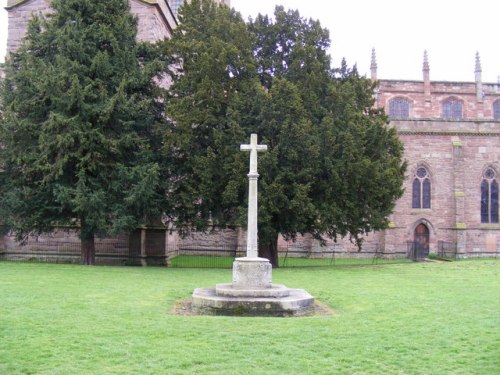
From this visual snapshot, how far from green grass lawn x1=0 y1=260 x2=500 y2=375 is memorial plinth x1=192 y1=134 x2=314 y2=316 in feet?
2.39

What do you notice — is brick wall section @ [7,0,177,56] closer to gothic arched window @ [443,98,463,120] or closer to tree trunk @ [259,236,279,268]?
tree trunk @ [259,236,279,268]

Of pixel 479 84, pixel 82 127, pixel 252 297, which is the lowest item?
pixel 252 297

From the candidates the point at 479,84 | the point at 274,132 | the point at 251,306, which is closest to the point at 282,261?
the point at 274,132

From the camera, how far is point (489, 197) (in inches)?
1362

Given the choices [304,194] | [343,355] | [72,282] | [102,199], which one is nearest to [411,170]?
[304,194]

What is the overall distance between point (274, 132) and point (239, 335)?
44.2 ft

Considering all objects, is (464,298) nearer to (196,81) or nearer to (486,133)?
(196,81)

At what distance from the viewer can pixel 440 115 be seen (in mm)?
45562

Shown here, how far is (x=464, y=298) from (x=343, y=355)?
655 cm

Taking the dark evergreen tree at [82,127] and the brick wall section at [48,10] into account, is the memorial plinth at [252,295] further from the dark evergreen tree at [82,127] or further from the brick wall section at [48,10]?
the brick wall section at [48,10]

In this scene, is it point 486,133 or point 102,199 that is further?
point 486,133

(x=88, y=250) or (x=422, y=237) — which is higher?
(x=422, y=237)

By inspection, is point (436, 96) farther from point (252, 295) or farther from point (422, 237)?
point (252, 295)

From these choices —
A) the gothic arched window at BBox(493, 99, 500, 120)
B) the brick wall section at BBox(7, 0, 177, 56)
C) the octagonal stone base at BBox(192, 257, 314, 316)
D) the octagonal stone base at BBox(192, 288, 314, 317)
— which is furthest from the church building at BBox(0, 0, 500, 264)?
the octagonal stone base at BBox(192, 288, 314, 317)
